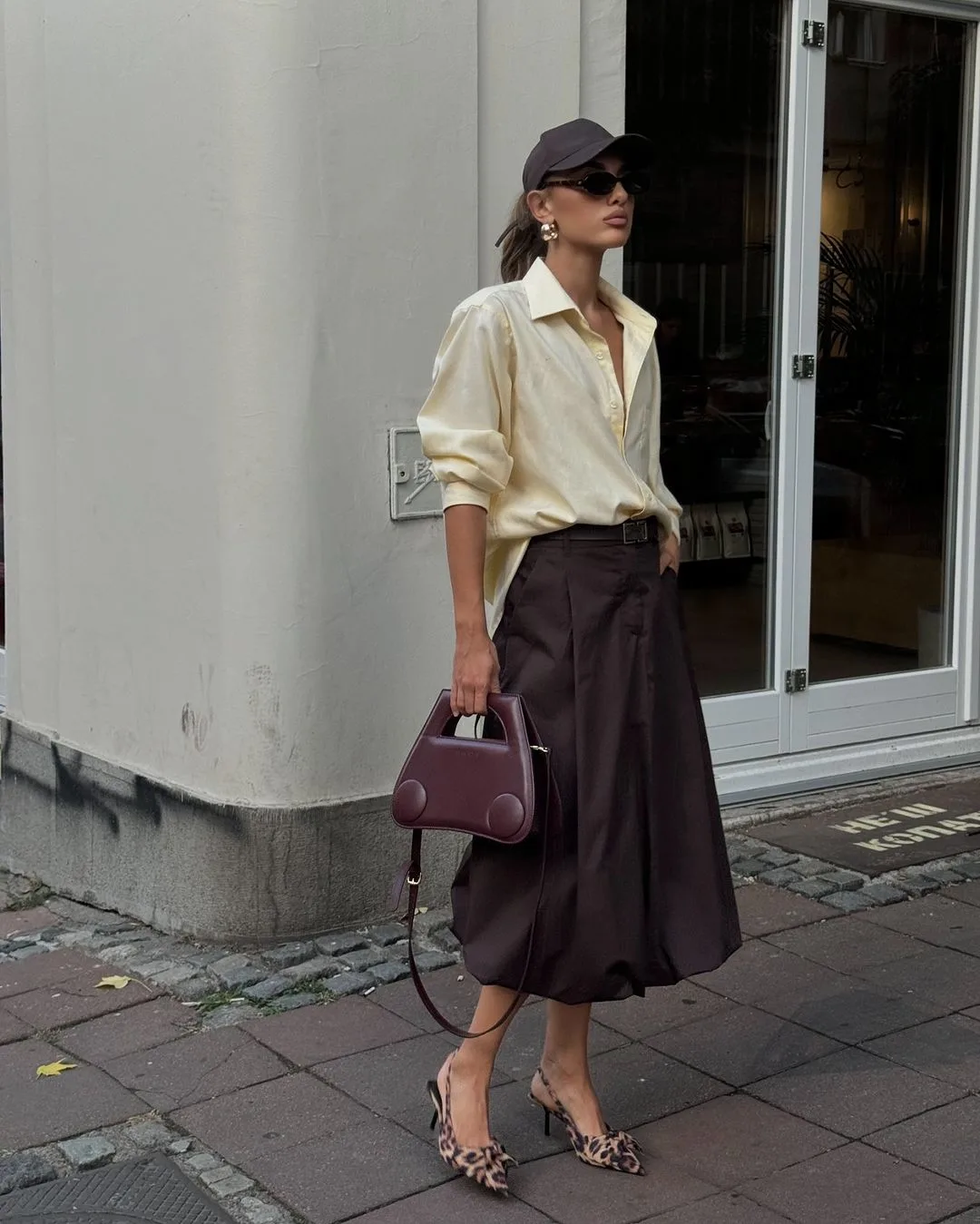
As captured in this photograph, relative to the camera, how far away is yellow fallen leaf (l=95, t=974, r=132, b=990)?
4508 millimetres

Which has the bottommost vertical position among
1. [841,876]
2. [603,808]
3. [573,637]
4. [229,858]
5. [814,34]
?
[841,876]

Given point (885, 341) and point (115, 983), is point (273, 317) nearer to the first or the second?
point (115, 983)

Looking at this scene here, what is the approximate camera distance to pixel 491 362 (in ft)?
10.6

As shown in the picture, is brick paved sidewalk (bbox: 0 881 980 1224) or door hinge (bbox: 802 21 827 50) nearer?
brick paved sidewalk (bbox: 0 881 980 1224)

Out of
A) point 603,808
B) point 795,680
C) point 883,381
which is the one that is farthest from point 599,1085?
point 883,381

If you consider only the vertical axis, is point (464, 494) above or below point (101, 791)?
above

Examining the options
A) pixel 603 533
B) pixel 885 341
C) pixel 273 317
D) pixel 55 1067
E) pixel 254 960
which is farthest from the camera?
pixel 885 341

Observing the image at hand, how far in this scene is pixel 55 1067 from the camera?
13.0 feet

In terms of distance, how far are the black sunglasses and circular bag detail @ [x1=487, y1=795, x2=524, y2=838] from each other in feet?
3.89

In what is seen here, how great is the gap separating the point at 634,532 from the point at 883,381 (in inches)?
138

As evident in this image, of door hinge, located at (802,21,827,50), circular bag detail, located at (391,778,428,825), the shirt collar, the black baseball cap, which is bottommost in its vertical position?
circular bag detail, located at (391,778,428,825)

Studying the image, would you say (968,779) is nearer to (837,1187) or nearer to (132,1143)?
(837,1187)

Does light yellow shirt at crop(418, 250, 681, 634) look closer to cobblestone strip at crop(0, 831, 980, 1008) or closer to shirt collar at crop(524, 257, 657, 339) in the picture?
shirt collar at crop(524, 257, 657, 339)

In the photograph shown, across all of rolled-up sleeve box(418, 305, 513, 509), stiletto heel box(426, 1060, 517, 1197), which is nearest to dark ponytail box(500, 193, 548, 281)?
rolled-up sleeve box(418, 305, 513, 509)
